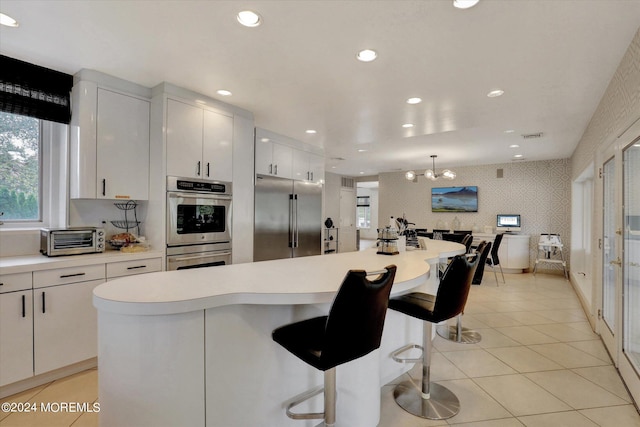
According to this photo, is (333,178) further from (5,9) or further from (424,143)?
(5,9)

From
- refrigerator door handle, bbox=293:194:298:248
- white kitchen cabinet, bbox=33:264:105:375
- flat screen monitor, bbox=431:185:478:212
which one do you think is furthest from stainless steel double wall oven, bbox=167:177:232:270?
flat screen monitor, bbox=431:185:478:212

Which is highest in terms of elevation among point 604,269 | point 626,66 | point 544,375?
point 626,66

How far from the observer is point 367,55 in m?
2.36

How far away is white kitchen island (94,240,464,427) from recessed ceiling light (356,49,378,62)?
166cm

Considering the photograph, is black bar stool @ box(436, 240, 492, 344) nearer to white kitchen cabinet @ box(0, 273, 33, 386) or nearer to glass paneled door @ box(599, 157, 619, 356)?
glass paneled door @ box(599, 157, 619, 356)

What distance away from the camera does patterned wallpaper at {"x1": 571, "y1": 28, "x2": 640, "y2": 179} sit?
2.05 m

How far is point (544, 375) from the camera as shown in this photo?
251 cm

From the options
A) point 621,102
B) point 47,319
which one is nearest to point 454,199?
point 621,102

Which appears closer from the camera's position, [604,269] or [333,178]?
[604,269]

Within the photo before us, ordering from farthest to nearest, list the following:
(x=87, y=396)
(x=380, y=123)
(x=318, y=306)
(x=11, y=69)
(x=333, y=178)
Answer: (x=333, y=178), (x=380, y=123), (x=11, y=69), (x=87, y=396), (x=318, y=306)

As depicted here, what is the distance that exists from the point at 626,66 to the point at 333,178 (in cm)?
744

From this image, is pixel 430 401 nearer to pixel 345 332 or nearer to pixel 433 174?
pixel 345 332

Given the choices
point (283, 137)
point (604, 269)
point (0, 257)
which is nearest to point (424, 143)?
point (283, 137)

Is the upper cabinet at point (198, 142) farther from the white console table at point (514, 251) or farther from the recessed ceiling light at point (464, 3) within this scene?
the white console table at point (514, 251)
